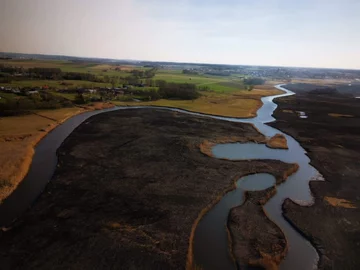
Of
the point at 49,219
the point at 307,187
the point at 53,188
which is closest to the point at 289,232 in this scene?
the point at 307,187

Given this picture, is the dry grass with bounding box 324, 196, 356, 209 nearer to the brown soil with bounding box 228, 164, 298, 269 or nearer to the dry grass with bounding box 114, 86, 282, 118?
the brown soil with bounding box 228, 164, 298, 269

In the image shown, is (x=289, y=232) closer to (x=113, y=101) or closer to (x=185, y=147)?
(x=185, y=147)

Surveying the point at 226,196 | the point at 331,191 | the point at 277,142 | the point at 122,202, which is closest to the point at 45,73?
the point at 277,142

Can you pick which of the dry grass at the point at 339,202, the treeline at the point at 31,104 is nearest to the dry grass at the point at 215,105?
the treeline at the point at 31,104

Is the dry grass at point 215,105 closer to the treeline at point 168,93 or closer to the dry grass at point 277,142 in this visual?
the treeline at point 168,93

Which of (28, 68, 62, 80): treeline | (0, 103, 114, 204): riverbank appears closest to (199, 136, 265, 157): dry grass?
(0, 103, 114, 204): riverbank

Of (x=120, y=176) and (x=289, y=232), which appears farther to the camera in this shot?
(x=120, y=176)

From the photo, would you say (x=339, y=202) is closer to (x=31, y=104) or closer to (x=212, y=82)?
(x=31, y=104)
